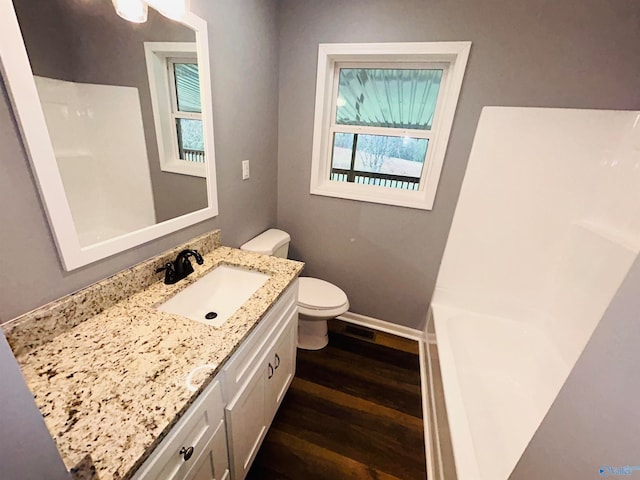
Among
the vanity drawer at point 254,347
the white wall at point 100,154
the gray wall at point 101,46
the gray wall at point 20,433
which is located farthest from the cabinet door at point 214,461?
the gray wall at point 101,46

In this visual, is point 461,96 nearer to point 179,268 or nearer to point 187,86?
point 187,86

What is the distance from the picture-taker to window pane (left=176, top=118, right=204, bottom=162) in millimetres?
1213

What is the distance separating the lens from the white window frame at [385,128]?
4.94 ft


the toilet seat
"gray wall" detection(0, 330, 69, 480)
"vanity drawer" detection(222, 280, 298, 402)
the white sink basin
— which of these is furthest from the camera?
the toilet seat

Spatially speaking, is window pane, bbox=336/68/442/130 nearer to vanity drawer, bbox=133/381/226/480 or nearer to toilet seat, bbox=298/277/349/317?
toilet seat, bbox=298/277/349/317

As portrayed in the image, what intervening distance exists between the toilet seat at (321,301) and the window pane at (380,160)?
886mm

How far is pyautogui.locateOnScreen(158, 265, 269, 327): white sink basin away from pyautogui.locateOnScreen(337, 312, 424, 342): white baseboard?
46.7 inches

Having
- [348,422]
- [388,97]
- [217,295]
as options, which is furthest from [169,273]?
[388,97]

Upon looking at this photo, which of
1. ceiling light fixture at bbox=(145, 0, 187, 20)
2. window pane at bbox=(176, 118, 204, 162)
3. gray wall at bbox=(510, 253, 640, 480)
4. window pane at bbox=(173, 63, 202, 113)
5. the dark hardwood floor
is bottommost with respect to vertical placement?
the dark hardwood floor

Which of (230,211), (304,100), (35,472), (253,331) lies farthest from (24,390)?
(304,100)

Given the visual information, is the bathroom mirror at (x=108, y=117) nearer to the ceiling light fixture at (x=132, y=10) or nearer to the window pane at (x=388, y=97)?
the ceiling light fixture at (x=132, y=10)

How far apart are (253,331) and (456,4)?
1.91 metres

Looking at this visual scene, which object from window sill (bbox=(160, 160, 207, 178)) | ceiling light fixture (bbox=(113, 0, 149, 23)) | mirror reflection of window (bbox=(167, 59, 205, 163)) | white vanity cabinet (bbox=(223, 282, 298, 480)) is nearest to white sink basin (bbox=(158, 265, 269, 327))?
white vanity cabinet (bbox=(223, 282, 298, 480))

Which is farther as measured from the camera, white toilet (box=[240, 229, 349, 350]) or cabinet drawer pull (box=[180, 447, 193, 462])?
white toilet (box=[240, 229, 349, 350])
